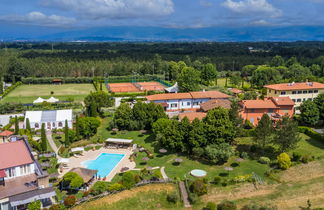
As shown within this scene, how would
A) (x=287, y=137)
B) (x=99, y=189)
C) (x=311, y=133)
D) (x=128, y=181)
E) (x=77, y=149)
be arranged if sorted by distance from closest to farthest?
(x=99, y=189) → (x=128, y=181) → (x=287, y=137) → (x=77, y=149) → (x=311, y=133)

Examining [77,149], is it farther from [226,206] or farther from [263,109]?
[263,109]

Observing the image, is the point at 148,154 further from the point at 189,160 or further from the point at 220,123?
the point at 220,123

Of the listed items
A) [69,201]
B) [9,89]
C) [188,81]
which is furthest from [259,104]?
[9,89]

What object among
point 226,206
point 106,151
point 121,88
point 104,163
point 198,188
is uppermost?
point 121,88

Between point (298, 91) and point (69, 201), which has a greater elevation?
point (298, 91)

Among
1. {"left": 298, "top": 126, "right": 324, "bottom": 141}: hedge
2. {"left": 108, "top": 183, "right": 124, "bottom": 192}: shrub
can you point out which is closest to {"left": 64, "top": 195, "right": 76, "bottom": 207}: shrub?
{"left": 108, "top": 183, "right": 124, "bottom": 192}: shrub

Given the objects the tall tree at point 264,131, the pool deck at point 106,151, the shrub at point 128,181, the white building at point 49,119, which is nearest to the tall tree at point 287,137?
the tall tree at point 264,131

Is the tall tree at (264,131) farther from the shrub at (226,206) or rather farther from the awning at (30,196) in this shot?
the awning at (30,196)

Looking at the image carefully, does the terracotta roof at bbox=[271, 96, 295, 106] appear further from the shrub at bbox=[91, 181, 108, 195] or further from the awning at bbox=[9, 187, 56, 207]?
the awning at bbox=[9, 187, 56, 207]
